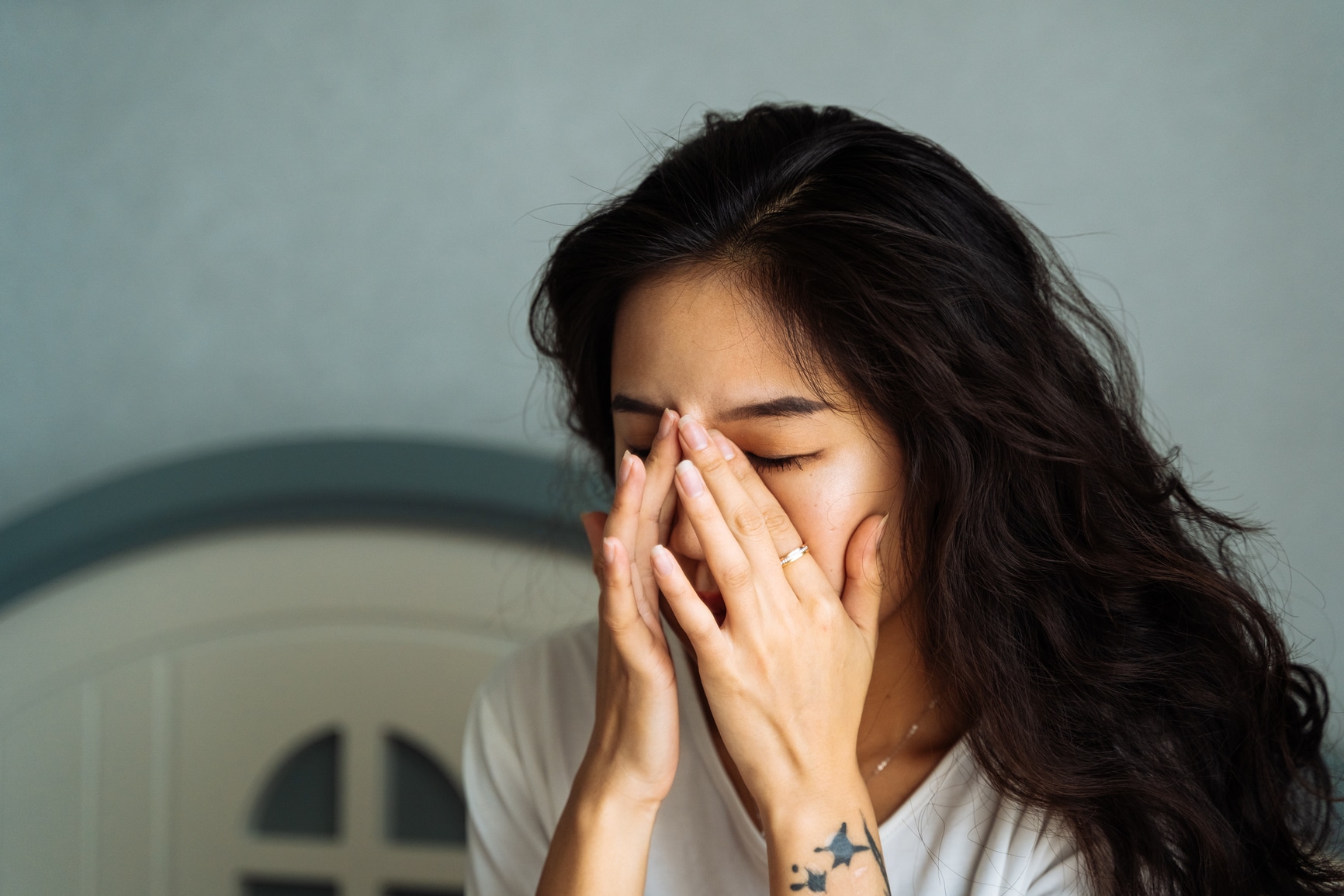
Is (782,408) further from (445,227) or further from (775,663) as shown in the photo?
(445,227)

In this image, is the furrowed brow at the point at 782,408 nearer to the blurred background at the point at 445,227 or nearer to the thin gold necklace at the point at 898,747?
the thin gold necklace at the point at 898,747

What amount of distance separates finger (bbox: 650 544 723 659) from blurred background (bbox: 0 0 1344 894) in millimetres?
523

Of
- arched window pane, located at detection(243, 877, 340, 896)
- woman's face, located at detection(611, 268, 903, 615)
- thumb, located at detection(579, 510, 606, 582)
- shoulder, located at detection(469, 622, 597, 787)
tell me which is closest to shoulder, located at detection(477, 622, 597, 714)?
shoulder, located at detection(469, 622, 597, 787)

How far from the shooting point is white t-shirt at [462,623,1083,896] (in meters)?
0.85

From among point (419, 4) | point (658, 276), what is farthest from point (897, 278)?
point (419, 4)

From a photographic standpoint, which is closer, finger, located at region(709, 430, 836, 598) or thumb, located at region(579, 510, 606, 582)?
finger, located at region(709, 430, 836, 598)

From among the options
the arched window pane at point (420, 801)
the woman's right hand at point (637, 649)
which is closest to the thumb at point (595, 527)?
the woman's right hand at point (637, 649)

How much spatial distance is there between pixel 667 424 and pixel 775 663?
8.3 inches

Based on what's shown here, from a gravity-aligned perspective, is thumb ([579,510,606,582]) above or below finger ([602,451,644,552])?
above

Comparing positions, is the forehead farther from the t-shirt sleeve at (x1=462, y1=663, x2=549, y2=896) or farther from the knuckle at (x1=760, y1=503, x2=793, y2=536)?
the t-shirt sleeve at (x1=462, y1=663, x2=549, y2=896)

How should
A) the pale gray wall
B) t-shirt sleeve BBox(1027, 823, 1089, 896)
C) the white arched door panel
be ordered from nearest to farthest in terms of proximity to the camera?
1. t-shirt sleeve BBox(1027, 823, 1089, 896)
2. the pale gray wall
3. the white arched door panel

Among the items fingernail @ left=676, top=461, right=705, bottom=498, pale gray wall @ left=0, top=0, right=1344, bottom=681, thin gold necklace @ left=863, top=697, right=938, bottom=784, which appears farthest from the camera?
pale gray wall @ left=0, top=0, right=1344, bottom=681

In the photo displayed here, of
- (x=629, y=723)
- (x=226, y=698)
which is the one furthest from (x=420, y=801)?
(x=629, y=723)

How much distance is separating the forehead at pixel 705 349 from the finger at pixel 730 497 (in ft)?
0.15
